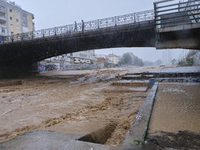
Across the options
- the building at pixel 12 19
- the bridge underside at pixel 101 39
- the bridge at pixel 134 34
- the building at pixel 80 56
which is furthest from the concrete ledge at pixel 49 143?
the building at pixel 80 56

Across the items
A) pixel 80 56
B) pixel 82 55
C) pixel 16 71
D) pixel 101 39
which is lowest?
pixel 16 71

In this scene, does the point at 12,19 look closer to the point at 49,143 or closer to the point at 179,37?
the point at 179,37

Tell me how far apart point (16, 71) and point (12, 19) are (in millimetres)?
22994

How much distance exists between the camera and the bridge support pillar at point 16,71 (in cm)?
2411

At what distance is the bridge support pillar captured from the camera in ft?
79.1

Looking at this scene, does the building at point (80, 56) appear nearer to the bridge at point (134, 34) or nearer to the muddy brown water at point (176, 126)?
the bridge at point (134, 34)

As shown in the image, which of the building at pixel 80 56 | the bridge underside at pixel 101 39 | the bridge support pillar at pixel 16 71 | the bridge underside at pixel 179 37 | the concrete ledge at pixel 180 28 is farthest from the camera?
the building at pixel 80 56

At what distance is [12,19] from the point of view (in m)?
40.1

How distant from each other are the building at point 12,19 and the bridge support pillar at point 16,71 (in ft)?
51.2

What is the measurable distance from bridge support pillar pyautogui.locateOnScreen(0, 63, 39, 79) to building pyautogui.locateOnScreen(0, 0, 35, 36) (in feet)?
51.2

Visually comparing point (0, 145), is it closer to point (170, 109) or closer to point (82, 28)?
point (170, 109)

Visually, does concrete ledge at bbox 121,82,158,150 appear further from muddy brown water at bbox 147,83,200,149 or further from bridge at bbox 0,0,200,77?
bridge at bbox 0,0,200,77

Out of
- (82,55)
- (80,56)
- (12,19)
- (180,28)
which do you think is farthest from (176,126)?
(82,55)

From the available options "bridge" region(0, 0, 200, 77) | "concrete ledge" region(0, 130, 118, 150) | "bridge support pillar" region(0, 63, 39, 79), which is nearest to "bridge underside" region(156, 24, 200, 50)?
"bridge" region(0, 0, 200, 77)
